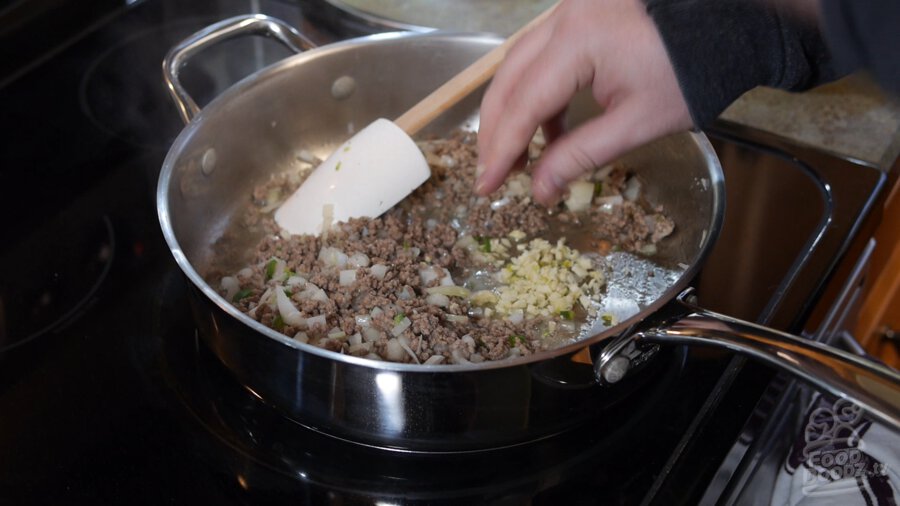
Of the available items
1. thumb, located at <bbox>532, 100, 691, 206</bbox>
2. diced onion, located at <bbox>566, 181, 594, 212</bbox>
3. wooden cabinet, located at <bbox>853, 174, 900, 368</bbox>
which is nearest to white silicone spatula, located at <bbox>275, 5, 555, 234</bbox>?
diced onion, located at <bbox>566, 181, 594, 212</bbox>

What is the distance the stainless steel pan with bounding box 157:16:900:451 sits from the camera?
0.67 meters

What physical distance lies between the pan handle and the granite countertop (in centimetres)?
66

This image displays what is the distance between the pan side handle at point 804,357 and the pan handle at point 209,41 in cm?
64

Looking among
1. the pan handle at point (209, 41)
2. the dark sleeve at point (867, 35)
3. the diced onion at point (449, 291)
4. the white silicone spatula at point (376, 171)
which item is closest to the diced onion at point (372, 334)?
the diced onion at point (449, 291)

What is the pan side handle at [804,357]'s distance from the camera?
0.57 m

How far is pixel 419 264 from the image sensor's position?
0.98 m

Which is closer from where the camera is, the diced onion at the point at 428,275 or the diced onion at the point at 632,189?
the diced onion at the point at 428,275

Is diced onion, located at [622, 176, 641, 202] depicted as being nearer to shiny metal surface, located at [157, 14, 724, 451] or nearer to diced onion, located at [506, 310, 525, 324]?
shiny metal surface, located at [157, 14, 724, 451]

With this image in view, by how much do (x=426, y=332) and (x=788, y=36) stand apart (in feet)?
1.43

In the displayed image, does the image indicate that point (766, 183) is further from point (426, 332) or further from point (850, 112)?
point (426, 332)

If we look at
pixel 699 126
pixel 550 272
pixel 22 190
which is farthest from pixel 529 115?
pixel 22 190

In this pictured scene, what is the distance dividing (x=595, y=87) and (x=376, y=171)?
403mm

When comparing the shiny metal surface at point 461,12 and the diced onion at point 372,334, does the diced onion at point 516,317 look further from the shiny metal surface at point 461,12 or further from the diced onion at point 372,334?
the shiny metal surface at point 461,12

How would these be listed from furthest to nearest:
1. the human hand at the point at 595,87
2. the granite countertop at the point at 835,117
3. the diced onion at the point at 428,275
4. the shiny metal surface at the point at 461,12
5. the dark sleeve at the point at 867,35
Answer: the shiny metal surface at the point at 461,12, the granite countertop at the point at 835,117, the diced onion at the point at 428,275, the human hand at the point at 595,87, the dark sleeve at the point at 867,35
